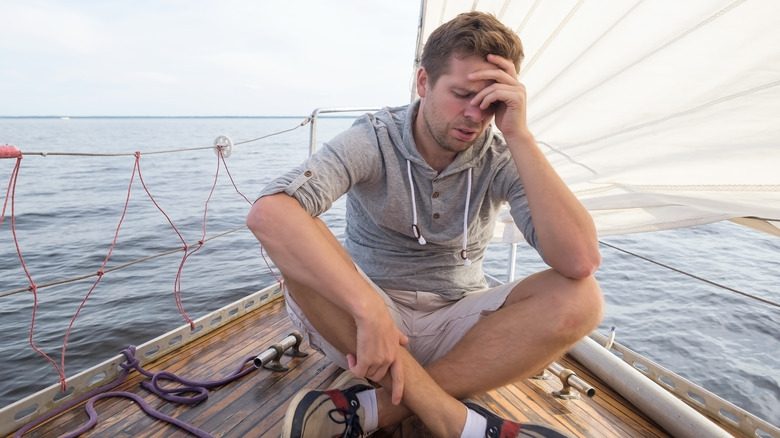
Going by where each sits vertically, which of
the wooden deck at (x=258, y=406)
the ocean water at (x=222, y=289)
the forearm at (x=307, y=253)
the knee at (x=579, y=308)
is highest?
the forearm at (x=307, y=253)

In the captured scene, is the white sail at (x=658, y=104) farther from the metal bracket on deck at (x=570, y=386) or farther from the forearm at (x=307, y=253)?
the forearm at (x=307, y=253)

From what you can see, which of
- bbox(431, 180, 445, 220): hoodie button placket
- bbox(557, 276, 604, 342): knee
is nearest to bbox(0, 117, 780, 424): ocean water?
bbox(557, 276, 604, 342): knee

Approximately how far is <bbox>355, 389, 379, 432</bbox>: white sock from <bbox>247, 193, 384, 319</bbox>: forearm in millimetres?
306

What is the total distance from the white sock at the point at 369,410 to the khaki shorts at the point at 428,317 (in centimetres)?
15

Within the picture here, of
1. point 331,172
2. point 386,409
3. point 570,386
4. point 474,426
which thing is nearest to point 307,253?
point 331,172

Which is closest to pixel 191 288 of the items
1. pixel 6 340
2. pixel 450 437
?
pixel 6 340

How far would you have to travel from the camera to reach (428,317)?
1.79 m

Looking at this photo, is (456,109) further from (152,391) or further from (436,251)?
(152,391)

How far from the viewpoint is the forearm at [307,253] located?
4.45 ft

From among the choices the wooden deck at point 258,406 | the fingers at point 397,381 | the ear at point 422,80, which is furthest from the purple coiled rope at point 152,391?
the ear at point 422,80

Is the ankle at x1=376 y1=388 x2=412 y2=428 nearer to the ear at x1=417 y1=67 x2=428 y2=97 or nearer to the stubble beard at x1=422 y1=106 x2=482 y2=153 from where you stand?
the stubble beard at x1=422 y1=106 x2=482 y2=153

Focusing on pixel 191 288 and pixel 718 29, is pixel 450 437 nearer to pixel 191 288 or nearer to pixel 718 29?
pixel 718 29

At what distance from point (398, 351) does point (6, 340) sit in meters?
4.31

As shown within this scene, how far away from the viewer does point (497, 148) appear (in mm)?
1836
